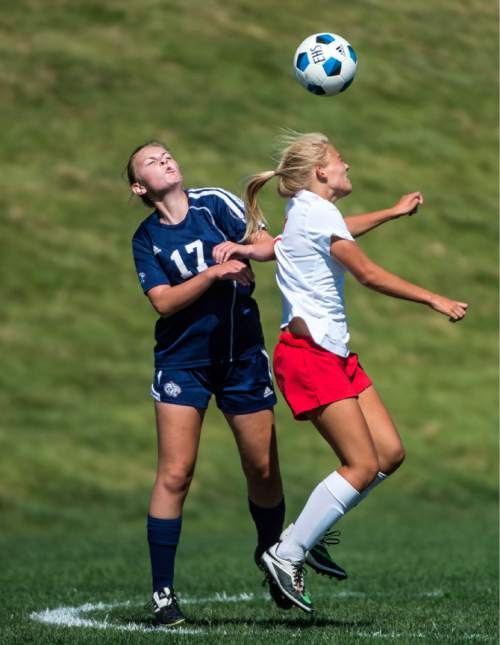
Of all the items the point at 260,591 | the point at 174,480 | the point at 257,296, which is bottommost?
the point at 257,296

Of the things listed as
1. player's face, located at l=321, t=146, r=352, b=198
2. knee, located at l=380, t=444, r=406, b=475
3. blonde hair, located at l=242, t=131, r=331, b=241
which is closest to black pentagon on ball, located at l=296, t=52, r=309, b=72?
blonde hair, located at l=242, t=131, r=331, b=241

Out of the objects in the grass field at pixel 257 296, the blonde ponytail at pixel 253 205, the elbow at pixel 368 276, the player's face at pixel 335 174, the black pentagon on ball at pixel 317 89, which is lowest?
the grass field at pixel 257 296

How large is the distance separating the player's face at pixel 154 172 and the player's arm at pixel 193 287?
0.52 metres

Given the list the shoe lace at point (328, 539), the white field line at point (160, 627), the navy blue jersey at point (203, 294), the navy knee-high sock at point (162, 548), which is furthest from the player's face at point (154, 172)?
the white field line at point (160, 627)

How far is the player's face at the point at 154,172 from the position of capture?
6719 millimetres

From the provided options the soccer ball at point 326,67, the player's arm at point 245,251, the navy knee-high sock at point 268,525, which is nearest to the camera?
the player's arm at point 245,251

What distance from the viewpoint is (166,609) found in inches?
260

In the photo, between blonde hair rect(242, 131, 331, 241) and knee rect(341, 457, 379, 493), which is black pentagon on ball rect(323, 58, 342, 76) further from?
knee rect(341, 457, 379, 493)

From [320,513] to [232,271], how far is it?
1.28 metres

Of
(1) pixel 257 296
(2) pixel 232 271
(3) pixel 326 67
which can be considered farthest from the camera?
(1) pixel 257 296

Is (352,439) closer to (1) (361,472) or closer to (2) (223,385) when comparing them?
(1) (361,472)

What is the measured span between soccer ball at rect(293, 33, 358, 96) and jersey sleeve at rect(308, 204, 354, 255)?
1086mm

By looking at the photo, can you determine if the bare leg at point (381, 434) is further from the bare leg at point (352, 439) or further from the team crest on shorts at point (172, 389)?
the team crest on shorts at point (172, 389)

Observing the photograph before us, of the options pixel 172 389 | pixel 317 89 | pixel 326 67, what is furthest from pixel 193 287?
pixel 326 67
